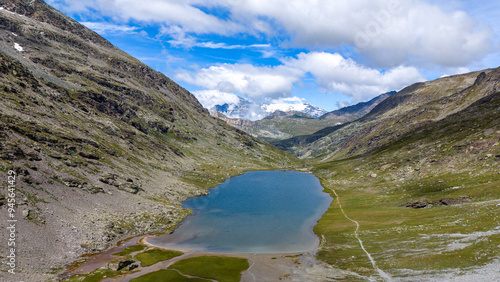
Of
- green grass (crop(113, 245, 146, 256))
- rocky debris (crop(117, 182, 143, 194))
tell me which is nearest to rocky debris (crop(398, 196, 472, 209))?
green grass (crop(113, 245, 146, 256))

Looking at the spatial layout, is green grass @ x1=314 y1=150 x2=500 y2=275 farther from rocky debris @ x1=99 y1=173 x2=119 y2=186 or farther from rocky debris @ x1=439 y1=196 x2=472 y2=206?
rocky debris @ x1=99 y1=173 x2=119 y2=186

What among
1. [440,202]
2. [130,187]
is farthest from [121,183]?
[440,202]

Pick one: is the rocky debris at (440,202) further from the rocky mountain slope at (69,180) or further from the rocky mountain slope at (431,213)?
the rocky mountain slope at (69,180)

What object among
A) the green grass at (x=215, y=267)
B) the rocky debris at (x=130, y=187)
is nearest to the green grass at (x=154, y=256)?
the green grass at (x=215, y=267)

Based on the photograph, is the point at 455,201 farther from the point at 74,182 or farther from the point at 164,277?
the point at 74,182

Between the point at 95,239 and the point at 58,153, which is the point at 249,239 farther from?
the point at 58,153

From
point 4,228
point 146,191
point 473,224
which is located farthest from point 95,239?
point 473,224
